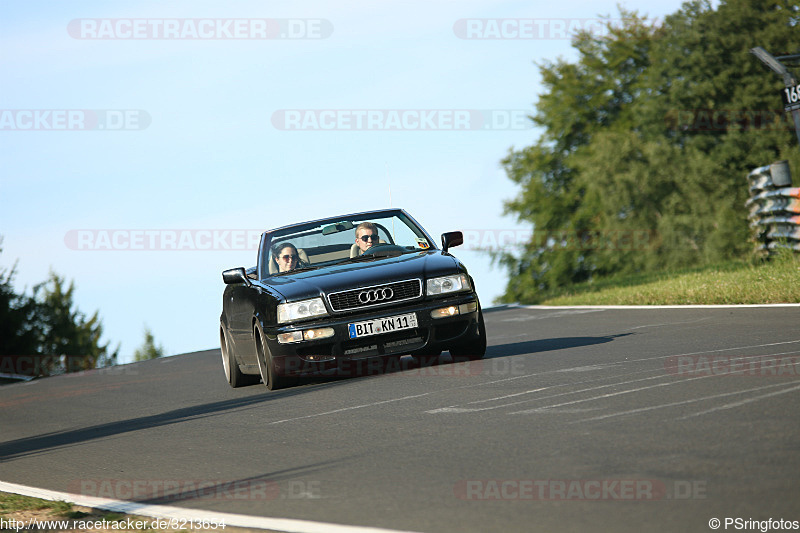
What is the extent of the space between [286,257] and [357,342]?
1861mm

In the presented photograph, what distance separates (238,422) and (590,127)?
50.7 meters

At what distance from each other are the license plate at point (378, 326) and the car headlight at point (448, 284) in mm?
414

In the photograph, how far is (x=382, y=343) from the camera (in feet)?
34.0

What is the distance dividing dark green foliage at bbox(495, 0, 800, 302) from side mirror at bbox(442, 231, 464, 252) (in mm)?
29485

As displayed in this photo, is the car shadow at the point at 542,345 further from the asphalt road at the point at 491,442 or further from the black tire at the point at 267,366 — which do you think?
the black tire at the point at 267,366

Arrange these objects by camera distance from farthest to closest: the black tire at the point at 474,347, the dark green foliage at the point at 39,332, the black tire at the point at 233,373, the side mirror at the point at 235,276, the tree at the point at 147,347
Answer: the tree at the point at 147,347
the dark green foliage at the point at 39,332
the black tire at the point at 233,373
the side mirror at the point at 235,276
the black tire at the point at 474,347

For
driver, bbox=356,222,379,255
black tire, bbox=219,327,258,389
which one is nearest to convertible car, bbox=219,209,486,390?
driver, bbox=356,222,379,255

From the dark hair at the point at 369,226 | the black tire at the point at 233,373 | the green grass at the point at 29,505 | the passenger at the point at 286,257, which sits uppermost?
the dark hair at the point at 369,226

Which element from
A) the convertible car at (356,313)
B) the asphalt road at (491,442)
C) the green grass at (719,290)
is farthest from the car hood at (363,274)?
the green grass at (719,290)

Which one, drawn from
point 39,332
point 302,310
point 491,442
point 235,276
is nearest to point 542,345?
point 302,310

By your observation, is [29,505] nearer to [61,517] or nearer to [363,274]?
[61,517]

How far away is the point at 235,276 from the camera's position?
459 inches

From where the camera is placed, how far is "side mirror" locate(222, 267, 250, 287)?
38.3 ft

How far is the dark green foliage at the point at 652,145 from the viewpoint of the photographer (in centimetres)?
4622
